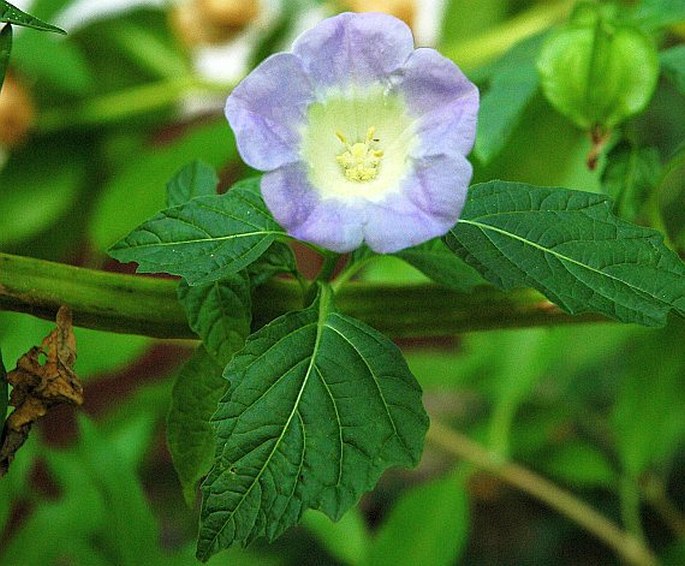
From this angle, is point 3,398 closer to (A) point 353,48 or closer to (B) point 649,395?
(A) point 353,48

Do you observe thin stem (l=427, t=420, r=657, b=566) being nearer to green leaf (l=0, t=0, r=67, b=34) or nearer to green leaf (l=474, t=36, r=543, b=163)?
green leaf (l=474, t=36, r=543, b=163)

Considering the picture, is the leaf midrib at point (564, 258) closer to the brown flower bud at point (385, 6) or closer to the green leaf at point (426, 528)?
the green leaf at point (426, 528)

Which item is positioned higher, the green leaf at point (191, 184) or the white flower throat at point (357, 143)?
the white flower throat at point (357, 143)

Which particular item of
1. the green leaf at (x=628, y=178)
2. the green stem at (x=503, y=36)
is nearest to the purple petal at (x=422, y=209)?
the green leaf at (x=628, y=178)

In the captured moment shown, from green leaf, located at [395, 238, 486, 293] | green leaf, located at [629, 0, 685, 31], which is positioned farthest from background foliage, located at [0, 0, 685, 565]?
green leaf, located at [395, 238, 486, 293]

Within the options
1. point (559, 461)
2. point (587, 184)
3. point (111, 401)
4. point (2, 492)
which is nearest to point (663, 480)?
point (559, 461)

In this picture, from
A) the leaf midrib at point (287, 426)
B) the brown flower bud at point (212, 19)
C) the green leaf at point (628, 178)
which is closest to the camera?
the leaf midrib at point (287, 426)

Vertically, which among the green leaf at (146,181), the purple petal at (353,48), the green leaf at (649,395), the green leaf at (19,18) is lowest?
the green leaf at (649,395)
